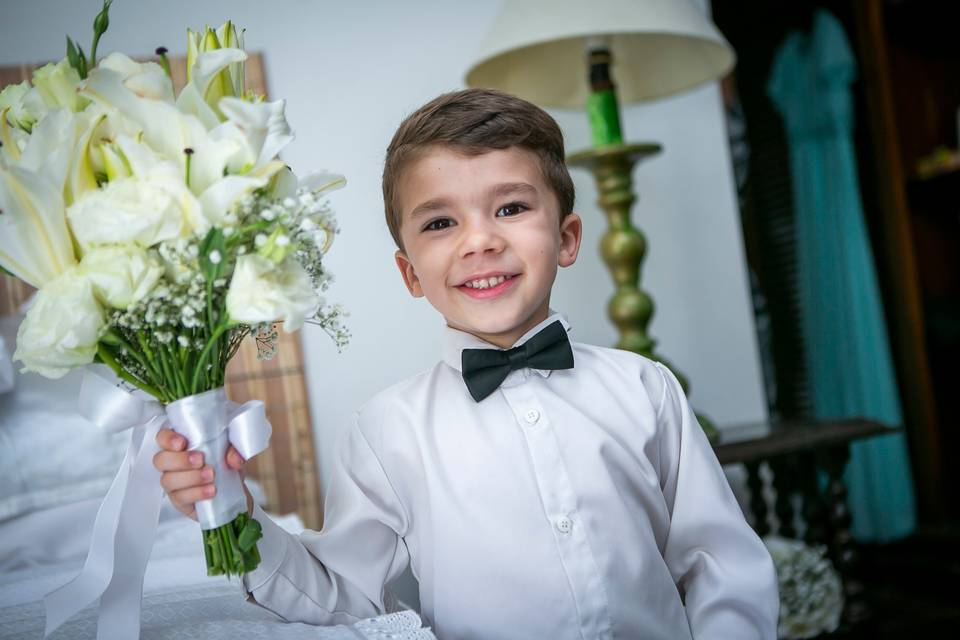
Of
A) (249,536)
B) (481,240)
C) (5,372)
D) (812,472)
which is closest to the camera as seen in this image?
(249,536)

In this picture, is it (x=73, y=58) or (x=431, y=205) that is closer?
(x=73, y=58)

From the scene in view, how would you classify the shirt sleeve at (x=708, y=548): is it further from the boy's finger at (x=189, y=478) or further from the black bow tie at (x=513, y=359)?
the boy's finger at (x=189, y=478)

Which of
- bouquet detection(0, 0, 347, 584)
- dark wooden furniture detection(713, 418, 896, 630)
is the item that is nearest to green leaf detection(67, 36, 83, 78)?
bouquet detection(0, 0, 347, 584)

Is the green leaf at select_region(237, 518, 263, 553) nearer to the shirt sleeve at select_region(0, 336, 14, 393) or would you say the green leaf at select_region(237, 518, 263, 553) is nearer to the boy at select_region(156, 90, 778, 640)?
the boy at select_region(156, 90, 778, 640)

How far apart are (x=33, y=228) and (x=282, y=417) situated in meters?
0.91

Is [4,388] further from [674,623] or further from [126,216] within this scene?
[674,623]

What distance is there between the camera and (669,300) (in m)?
2.11

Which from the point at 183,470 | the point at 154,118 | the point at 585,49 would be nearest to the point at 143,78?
the point at 154,118

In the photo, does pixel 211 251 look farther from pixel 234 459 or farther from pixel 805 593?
pixel 805 593

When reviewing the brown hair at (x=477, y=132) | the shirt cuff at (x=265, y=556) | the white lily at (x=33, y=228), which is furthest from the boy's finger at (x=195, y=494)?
the brown hair at (x=477, y=132)

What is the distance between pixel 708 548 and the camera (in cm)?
101

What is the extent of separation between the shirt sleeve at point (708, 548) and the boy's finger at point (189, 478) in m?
0.57

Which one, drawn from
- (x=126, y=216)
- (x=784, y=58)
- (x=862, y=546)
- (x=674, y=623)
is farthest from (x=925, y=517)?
(x=126, y=216)

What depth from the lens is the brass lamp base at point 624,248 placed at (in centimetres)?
176
